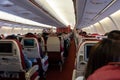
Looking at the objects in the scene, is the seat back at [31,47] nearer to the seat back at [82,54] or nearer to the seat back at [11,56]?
the seat back at [11,56]

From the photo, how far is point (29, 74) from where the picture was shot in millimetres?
4625

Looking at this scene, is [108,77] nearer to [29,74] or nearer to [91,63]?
[91,63]

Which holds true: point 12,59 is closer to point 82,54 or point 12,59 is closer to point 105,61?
point 82,54

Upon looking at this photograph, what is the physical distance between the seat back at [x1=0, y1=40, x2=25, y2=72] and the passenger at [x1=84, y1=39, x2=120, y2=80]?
292 cm

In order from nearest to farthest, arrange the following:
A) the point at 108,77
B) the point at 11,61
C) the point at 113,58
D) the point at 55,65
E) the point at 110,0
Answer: the point at 108,77 < the point at 113,58 < the point at 11,61 < the point at 110,0 < the point at 55,65

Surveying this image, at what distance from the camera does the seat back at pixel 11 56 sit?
4.31 meters

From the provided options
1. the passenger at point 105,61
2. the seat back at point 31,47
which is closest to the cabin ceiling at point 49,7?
the seat back at point 31,47

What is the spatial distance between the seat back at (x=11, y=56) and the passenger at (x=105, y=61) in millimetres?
2922

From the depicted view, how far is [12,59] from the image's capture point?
4.40 m

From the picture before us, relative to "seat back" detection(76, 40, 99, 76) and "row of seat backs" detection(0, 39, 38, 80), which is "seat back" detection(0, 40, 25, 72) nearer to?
"row of seat backs" detection(0, 39, 38, 80)

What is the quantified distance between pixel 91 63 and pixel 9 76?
348 centimetres

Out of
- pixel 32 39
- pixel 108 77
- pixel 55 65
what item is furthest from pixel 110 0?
pixel 108 77

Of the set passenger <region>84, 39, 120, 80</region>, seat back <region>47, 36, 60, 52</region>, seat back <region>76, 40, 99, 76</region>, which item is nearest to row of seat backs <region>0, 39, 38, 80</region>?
seat back <region>76, 40, 99, 76</region>

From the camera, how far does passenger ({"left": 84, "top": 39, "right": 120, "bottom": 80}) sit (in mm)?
1145
